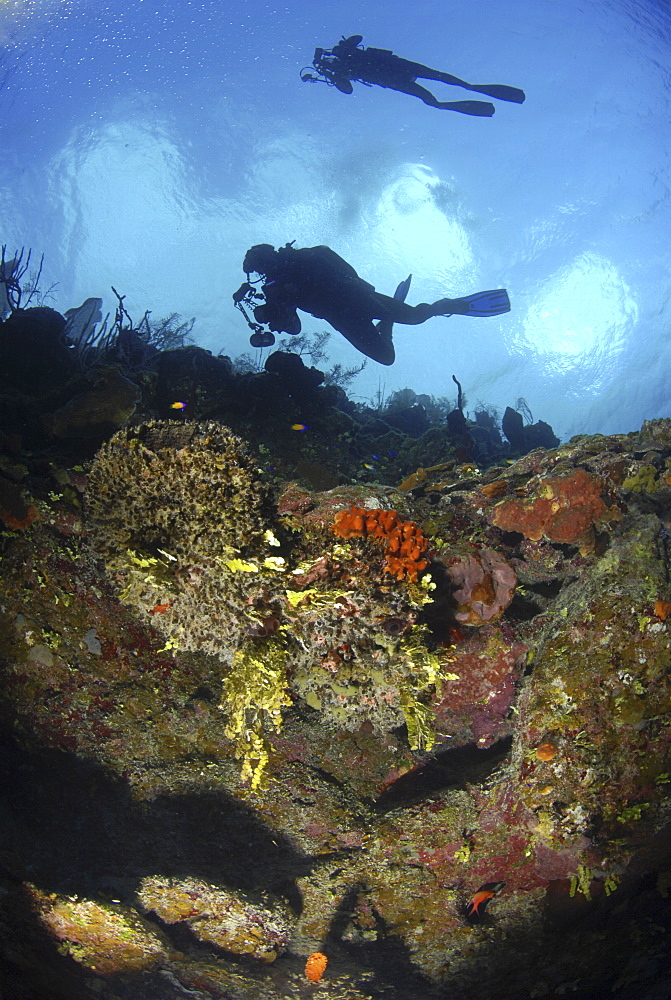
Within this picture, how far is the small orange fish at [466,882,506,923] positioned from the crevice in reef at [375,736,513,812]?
34.1 inches

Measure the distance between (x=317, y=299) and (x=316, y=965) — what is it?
11.4m

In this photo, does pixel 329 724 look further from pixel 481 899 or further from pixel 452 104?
pixel 452 104

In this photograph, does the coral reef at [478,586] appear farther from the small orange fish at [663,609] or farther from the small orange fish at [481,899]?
the small orange fish at [481,899]

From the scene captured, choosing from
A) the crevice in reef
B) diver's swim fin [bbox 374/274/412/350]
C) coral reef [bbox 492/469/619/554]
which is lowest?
the crevice in reef

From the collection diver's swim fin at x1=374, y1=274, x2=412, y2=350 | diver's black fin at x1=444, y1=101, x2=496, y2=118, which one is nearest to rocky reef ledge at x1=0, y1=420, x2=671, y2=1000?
diver's swim fin at x1=374, y1=274, x2=412, y2=350

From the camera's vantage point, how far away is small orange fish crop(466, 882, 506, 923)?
3584 mm

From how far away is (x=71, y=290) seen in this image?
197 feet

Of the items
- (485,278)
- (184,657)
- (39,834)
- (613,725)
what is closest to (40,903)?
(39,834)

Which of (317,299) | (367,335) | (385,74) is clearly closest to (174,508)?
(317,299)

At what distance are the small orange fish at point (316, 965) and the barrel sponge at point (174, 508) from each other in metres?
4.39

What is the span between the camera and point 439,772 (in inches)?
153

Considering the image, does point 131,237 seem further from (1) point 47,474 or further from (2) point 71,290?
(1) point 47,474

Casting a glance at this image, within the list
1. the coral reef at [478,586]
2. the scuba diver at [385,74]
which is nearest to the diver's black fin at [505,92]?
the scuba diver at [385,74]

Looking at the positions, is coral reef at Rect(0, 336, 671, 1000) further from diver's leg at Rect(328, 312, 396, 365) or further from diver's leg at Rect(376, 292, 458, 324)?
diver's leg at Rect(376, 292, 458, 324)
